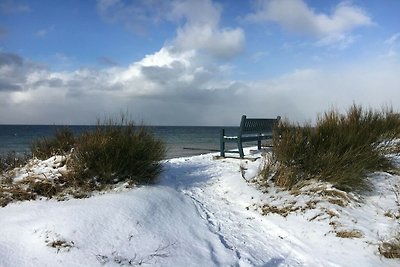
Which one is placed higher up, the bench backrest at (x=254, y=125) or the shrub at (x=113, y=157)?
the bench backrest at (x=254, y=125)

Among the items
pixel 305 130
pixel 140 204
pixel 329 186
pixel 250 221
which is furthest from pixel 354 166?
pixel 140 204

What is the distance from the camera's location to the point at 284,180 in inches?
262

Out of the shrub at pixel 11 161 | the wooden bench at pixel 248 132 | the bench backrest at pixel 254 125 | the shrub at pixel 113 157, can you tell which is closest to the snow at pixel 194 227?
the shrub at pixel 113 157

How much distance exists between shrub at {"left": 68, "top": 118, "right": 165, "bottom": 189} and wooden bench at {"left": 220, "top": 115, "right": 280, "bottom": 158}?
3779mm

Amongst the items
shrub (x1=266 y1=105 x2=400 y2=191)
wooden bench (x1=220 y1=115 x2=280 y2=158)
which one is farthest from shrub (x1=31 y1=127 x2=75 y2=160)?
wooden bench (x1=220 y1=115 x2=280 y2=158)

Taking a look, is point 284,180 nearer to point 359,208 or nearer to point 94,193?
point 359,208

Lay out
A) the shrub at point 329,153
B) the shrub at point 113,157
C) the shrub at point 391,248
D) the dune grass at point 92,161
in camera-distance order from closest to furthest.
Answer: the shrub at point 391,248
the dune grass at point 92,161
the shrub at point 113,157
the shrub at point 329,153

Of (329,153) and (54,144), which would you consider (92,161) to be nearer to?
(54,144)

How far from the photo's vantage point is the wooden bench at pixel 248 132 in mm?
10127

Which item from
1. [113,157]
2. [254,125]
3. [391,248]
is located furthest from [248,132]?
[391,248]

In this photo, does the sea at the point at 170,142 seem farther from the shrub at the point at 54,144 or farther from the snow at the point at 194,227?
the snow at the point at 194,227

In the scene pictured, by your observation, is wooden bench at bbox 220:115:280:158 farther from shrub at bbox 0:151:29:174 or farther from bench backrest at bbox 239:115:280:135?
shrub at bbox 0:151:29:174

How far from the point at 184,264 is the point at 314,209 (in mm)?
2528

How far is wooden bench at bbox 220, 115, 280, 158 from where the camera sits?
10.1 metres
